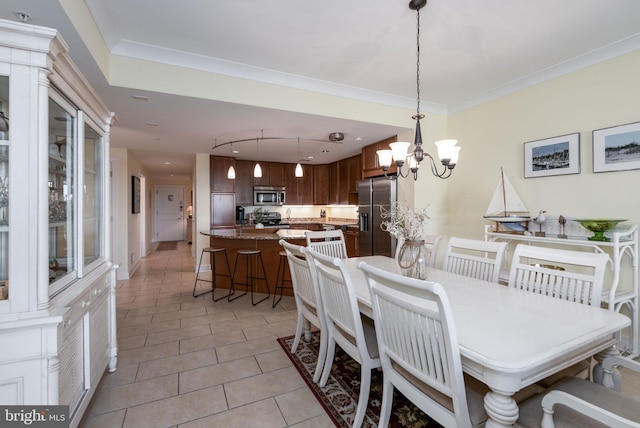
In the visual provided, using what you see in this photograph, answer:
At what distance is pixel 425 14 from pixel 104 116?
2.43 m

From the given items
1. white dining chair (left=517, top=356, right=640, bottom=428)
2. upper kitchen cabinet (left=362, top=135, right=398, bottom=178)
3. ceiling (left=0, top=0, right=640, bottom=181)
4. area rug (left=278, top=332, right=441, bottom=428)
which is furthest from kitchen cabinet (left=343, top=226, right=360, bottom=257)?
white dining chair (left=517, top=356, right=640, bottom=428)

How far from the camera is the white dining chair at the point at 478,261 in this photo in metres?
2.20

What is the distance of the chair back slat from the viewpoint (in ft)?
3.56

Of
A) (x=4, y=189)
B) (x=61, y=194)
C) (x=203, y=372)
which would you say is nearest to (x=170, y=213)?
(x=203, y=372)

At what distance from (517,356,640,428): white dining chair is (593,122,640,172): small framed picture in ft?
6.42

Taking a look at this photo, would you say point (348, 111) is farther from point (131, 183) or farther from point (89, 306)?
point (131, 183)

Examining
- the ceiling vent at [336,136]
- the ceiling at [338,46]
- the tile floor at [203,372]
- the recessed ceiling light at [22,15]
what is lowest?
the tile floor at [203,372]

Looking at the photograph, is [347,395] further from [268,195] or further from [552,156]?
[268,195]

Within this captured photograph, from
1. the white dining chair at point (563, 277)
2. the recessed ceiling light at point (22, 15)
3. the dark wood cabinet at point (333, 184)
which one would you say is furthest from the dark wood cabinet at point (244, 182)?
the white dining chair at point (563, 277)

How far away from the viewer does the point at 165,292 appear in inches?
175

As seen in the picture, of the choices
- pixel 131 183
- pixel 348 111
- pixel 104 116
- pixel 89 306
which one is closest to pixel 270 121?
pixel 348 111

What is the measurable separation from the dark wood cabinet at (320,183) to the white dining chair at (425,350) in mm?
5685

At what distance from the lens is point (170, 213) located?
11039 mm

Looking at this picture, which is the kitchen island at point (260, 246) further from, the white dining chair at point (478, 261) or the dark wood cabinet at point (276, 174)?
the dark wood cabinet at point (276, 174)
